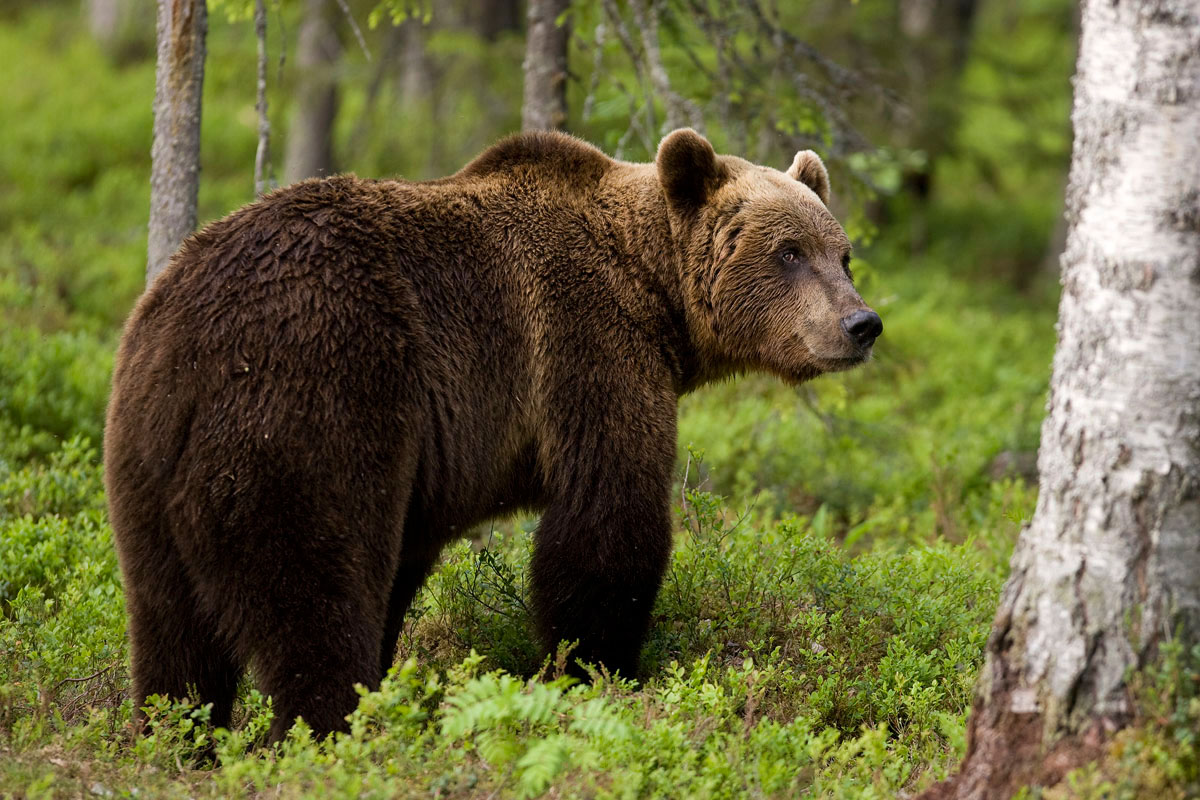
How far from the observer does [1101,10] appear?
11.5ft

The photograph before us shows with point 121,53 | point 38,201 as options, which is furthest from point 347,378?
point 121,53

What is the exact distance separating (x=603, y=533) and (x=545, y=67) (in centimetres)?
421

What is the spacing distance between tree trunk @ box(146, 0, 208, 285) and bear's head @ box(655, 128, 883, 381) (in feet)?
8.18

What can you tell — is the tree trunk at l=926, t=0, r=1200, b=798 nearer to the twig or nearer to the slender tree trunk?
the twig

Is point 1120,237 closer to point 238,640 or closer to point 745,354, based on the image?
point 745,354

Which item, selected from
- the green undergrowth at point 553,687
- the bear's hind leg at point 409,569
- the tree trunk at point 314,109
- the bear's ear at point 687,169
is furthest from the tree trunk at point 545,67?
the tree trunk at point 314,109

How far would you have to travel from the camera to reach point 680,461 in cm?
879

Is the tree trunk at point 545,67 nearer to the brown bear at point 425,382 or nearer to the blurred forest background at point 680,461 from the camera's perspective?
the blurred forest background at point 680,461

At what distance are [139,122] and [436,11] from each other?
475 cm

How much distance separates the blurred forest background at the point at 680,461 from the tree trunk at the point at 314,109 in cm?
8

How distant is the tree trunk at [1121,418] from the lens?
3357mm

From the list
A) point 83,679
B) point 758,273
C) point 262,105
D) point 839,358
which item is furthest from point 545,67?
point 83,679

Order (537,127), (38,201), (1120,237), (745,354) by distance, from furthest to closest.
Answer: (38,201) → (537,127) → (745,354) → (1120,237)

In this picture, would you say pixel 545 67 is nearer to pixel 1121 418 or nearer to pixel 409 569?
pixel 409 569
